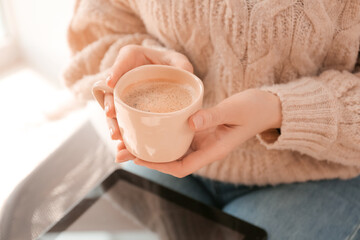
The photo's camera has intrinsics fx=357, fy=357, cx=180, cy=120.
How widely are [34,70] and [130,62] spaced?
1.26 metres

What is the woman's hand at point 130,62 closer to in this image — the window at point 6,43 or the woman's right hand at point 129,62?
the woman's right hand at point 129,62

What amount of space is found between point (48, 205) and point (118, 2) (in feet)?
1.43

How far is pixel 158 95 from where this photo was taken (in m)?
0.50

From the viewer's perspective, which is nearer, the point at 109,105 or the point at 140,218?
the point at 109,105

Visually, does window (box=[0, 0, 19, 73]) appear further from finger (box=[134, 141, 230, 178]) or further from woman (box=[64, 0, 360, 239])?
finger (box=[134, 141, 230, 178])

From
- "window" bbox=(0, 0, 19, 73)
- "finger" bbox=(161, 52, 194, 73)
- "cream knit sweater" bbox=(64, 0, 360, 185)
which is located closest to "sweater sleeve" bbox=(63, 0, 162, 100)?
"cream knit sweater" bbox=(64, 0, 360, 185)

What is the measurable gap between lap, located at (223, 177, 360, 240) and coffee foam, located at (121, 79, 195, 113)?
1.20ft

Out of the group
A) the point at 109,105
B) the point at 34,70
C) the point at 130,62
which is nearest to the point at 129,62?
the point at 130,62

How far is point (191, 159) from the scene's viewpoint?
56cm

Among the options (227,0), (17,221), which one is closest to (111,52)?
(227,0)

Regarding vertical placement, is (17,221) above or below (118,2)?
below

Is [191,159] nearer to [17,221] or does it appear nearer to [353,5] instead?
[17,221]

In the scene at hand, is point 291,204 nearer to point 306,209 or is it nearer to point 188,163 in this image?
point 306,209

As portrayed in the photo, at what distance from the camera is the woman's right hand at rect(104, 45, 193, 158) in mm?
491
